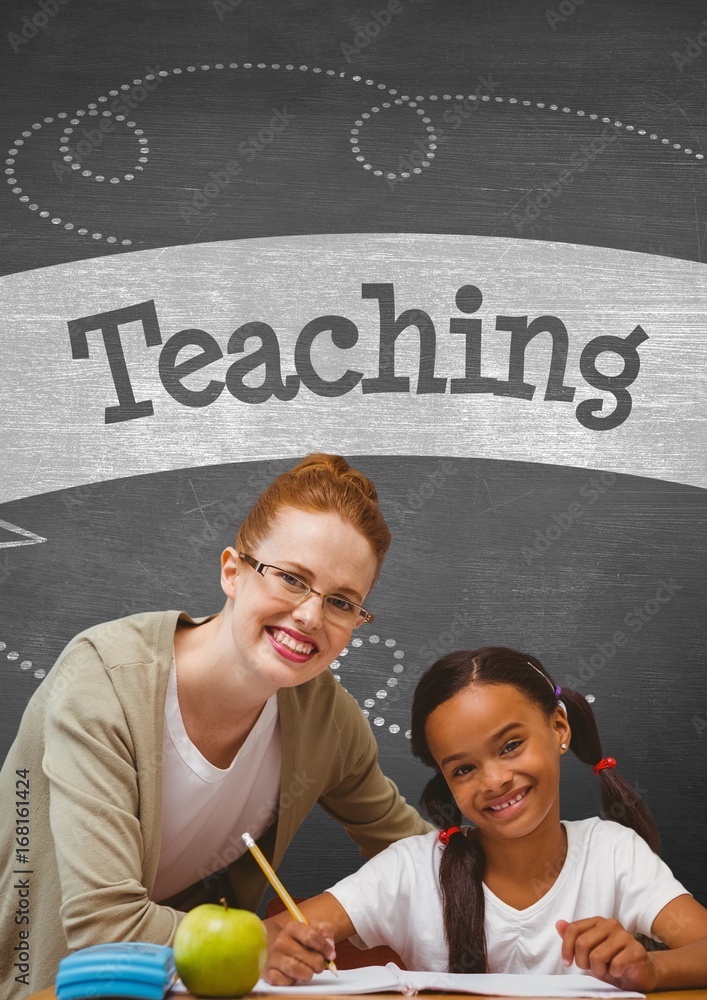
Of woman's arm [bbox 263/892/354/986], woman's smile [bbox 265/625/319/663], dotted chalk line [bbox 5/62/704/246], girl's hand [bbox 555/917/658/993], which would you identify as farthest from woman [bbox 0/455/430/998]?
dotted chalk line [bbox 5/62/704/246]

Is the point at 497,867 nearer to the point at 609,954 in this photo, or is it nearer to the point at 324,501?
the point at 609,954

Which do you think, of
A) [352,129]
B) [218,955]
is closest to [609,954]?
[218,955]

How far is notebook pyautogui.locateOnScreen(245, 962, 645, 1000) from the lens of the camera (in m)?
0.98

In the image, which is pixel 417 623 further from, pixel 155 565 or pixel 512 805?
pixel 512 805

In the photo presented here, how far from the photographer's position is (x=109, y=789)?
4.21ft

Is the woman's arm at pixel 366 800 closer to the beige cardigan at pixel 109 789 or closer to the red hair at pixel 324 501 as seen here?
the beige cardigan at pixel 109 789

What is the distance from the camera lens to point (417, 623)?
2.05 meters

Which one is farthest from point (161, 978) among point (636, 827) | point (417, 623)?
point (417, 623)

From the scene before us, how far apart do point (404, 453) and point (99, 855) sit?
1.10m

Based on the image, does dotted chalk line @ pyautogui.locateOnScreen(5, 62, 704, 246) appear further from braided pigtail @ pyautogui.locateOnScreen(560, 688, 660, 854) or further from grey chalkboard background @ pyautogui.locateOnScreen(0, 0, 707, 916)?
braided pigtail @ pyautogui.locateOnScreen(560, 688, 660, 854)

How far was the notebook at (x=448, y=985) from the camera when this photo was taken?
98 centimetres

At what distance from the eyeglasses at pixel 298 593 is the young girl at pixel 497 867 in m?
0.18

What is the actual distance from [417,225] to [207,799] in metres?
1.28

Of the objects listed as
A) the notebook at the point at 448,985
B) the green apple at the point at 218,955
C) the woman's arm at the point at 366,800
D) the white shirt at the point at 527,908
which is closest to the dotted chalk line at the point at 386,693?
the woman's arm at the point at 366,800
